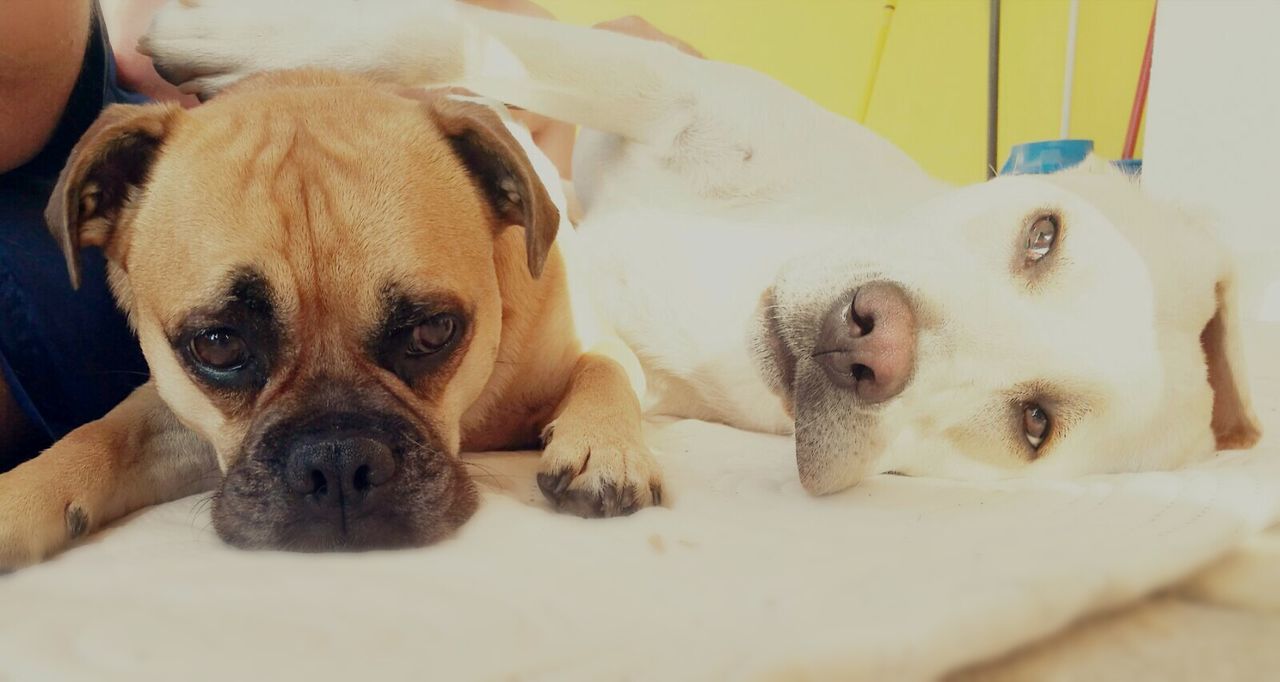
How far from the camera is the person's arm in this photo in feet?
4.77

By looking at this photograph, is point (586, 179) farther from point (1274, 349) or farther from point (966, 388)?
point (1274, 349)

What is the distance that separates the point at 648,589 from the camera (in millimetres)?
1021

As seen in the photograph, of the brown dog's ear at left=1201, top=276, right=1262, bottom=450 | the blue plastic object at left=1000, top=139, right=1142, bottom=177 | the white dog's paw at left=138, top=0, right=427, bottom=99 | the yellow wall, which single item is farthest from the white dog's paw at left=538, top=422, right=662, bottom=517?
the yellow wall

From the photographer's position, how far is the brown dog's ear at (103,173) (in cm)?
136

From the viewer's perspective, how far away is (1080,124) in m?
5.29

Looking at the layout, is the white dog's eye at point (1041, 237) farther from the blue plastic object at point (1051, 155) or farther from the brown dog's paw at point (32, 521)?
the blue plastic object at point (1051, 155)

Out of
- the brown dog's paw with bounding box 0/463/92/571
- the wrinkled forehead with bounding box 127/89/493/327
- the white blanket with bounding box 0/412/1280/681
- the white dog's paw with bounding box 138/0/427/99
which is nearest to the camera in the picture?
the white blanket with bounding box 0/412/1280/681

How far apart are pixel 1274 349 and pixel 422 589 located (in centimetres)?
265

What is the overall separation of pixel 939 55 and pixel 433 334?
486 centimetres

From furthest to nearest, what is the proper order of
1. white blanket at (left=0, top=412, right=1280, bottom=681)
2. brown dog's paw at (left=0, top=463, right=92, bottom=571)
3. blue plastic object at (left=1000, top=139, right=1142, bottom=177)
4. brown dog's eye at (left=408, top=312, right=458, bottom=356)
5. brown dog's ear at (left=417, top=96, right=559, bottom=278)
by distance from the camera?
1. blue plastic object at (left=1000, top=139, right=1142, bottom=177)
2. brown dog's ear at (left=417, top=96, right=559, bottom=278)
3. brown dog's eye at (left=408, top=312, right=458, bottom=356)
4. brown dog's paw at (left=0, top=463, right=92, bottom=571)
5. white blanket at (left=0, top=412, right=1280, bottom=681)

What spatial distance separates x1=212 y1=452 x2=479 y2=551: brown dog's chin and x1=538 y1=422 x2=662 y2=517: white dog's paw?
0.17 meters

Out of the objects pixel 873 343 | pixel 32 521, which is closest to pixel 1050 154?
pixel 873 343

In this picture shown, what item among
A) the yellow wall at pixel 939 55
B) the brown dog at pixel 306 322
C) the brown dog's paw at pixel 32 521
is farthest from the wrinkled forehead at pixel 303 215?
the yellow wall at pixel 939 55

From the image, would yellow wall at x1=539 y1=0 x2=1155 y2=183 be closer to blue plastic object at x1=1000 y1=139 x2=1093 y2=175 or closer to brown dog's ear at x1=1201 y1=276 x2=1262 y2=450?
blue plastic object at x1=1000 y1=139 x2=1093 y2=175
